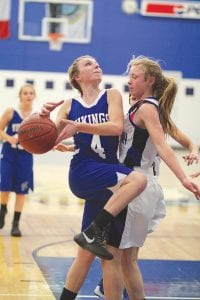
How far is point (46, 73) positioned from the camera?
17000mm

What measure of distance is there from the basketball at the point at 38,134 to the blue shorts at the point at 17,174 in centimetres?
296

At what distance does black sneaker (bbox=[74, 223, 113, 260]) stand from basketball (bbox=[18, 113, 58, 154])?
23.4 inches

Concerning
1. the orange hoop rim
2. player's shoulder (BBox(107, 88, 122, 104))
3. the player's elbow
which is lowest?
the player's elbow

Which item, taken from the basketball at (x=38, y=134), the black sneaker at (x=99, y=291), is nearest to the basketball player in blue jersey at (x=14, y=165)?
the black sneaker at (x=99, y=291)

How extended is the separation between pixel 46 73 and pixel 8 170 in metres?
10.1

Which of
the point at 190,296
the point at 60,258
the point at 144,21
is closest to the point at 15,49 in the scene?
the point at 144,21

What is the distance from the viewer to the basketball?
13.2 ft

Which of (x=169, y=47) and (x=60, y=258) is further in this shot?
(x=169, y=47)

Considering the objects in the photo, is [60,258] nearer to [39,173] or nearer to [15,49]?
[39,173]

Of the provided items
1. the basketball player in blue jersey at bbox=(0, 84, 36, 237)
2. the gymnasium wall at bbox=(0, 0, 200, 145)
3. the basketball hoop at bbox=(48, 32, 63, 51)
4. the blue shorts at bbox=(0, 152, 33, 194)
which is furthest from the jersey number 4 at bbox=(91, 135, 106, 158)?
the basketball hoop at bbox=(48, 32, 63, 51)

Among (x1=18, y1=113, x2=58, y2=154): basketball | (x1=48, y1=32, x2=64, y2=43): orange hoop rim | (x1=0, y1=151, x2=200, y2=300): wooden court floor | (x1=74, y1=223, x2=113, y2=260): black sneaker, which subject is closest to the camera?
(x1=74, y1=223, x2=113, y2=260): black sneaker

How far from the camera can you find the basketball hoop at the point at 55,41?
669 inches

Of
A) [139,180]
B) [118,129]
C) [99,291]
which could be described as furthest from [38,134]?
[99,291]

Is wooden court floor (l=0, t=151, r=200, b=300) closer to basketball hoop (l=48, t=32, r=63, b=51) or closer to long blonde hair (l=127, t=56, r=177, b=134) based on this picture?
long blonde hair (l=127, t=56, r=177, b=134)
